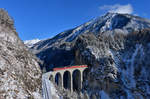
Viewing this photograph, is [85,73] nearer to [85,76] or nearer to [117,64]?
[85,76]

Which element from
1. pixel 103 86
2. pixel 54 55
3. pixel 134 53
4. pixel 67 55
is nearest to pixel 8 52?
pixel 103 86

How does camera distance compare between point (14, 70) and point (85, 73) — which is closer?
point (14, 70)

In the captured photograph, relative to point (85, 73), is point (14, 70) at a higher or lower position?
higher

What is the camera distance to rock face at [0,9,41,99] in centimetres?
1506

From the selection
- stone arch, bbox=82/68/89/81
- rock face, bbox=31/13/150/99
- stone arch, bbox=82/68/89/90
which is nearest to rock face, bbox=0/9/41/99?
rock face, bbox=31/13/150/99

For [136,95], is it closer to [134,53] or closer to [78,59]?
[134,53]

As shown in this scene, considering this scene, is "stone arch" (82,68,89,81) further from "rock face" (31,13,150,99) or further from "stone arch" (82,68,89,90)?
"rock face" (31,13,150,99)

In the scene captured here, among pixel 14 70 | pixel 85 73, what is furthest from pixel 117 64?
pixel 14 70

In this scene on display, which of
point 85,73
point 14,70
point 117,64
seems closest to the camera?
point 14,70

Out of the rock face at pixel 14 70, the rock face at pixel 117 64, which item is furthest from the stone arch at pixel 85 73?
the rock face at pixel 14 70

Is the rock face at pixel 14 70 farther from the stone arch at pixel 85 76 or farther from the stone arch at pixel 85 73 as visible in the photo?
the stone arch at pixel 85 73

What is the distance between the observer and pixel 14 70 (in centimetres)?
1727

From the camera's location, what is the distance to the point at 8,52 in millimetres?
18875

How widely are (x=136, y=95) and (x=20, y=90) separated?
37.9m
